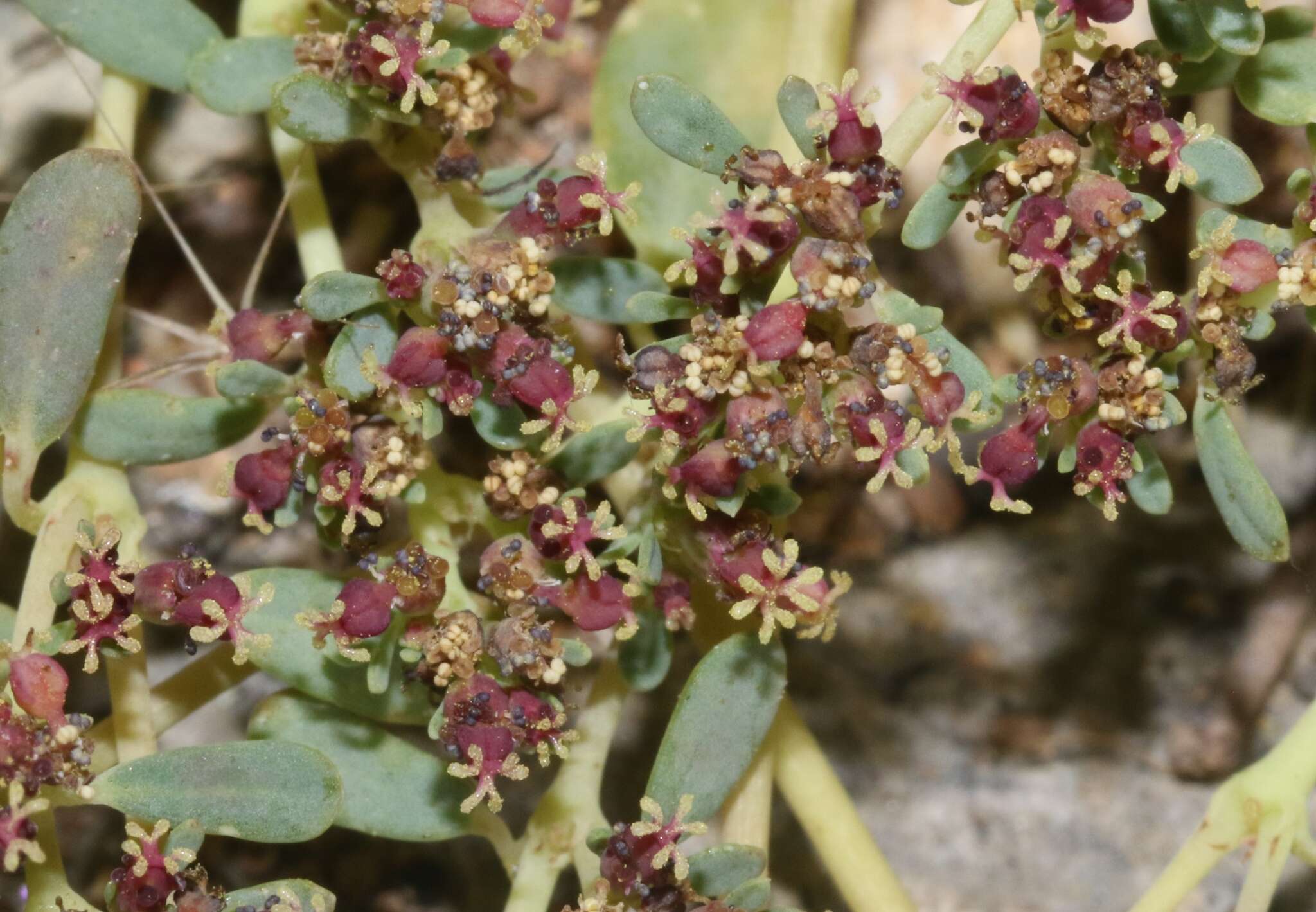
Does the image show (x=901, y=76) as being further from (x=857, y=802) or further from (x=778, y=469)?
(x=857, y=802)

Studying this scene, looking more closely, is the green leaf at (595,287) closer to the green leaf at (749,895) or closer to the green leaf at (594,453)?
the green leaf at (594,453)

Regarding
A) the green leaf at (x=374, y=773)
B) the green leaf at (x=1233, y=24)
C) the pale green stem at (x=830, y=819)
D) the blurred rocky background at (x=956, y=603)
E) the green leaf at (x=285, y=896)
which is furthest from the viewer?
the blurred rocky background at (x=956, y=603)

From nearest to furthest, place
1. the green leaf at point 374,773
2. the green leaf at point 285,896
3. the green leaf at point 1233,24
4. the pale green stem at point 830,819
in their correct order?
the green leaf at point 1233,24
the green leaf at point 285,896
the green leaf at point 374,773
the pale green stem at point 830,819

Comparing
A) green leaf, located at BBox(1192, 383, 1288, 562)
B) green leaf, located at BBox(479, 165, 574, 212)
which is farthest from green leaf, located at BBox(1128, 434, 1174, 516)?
green leaf, located at BBox(479, 165, 574, 212)

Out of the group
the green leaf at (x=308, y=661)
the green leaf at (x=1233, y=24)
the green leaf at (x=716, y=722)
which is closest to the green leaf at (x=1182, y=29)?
the green leaf at (x=1233, y=24)

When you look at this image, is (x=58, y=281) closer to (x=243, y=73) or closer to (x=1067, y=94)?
(x=243, y=73)

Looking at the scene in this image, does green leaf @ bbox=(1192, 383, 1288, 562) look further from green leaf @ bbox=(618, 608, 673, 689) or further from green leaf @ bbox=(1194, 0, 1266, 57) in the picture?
green leaf @ bbox=(618, 608, 673, 689)

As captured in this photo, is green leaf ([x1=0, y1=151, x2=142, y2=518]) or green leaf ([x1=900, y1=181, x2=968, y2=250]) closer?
green leaf ([x1=900, y1=181, x2=968, y2=250])

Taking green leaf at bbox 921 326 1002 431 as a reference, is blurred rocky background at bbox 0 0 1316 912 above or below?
below

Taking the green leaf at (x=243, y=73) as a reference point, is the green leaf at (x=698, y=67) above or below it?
above
